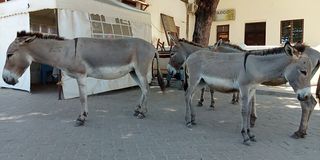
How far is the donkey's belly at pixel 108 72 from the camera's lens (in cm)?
570

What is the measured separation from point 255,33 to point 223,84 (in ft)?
55.2

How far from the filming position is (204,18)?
1007cm

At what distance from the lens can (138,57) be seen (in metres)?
6.09

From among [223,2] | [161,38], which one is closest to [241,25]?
[223,2]

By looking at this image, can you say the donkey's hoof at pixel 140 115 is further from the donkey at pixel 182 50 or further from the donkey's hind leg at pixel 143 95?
the donkey at pixel 182 50

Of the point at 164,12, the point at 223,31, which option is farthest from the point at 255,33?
the point at 164,12

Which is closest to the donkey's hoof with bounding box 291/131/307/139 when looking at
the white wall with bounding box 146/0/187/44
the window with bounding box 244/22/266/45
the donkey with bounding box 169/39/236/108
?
the donkey with bounding box 169/39/236/108

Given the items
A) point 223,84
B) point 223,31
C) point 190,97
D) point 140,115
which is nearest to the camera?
point 223,84

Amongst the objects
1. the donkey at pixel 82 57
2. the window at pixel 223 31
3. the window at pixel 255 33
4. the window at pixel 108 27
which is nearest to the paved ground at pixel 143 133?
the donkey at pixel 82 57

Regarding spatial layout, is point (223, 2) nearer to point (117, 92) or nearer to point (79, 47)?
point (117, 92)

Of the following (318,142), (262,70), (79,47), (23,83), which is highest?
(79,47)

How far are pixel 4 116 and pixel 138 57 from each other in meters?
2.96

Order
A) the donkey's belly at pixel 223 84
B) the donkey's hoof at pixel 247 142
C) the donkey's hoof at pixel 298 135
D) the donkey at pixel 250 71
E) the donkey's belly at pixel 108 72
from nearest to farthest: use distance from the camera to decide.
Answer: the donkey at pixel 250 71 < the donkey's hoof at pixel 247 142 < the donkey's belly at pixel 223 84 < the donkey's hoof at pixel 298 135 < the donkey's belly at pixel 108 72

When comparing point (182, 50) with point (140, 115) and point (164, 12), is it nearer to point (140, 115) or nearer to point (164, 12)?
point (140, 115)
